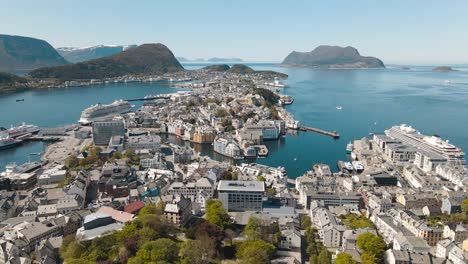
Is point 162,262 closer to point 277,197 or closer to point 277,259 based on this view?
point 277,259

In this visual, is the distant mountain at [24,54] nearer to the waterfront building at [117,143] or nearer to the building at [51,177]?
the waterfront building at [117,143]

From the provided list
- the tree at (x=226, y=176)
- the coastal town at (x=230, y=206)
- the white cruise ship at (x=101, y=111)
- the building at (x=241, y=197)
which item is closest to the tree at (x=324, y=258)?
the coastal town at (x=230, y=206)

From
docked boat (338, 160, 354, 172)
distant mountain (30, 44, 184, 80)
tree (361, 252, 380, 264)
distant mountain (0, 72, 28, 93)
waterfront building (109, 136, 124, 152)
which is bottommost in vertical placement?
docked boat (338, 160, 354, 172)

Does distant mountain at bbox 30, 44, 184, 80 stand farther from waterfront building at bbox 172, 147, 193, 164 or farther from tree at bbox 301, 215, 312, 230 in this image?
tree at bbox 301, 215, 312, 230

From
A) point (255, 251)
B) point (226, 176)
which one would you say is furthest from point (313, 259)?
point (226, 176)

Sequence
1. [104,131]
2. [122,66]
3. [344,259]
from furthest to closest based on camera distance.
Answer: [122,66] < [104,131] < [344,259]

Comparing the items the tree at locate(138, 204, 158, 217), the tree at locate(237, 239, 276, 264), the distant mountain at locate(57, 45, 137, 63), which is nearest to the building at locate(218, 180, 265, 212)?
the tree at locate(138, 204, 158, 217)

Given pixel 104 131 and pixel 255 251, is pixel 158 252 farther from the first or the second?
pixel 104 131
